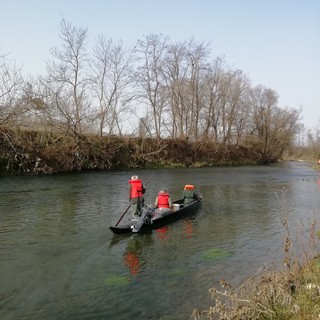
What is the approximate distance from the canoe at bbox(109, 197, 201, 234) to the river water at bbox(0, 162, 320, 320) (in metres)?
0.30

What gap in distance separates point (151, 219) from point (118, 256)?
3.24 meters

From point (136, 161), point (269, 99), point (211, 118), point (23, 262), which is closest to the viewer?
point (23, 262)

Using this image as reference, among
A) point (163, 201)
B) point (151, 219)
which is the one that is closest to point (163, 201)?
point (163, 201)

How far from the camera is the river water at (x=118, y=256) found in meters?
7.13

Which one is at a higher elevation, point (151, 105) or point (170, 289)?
point (151, 105)

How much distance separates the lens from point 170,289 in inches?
311

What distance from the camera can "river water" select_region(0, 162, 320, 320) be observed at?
7133 mm

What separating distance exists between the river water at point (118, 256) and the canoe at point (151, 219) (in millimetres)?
297

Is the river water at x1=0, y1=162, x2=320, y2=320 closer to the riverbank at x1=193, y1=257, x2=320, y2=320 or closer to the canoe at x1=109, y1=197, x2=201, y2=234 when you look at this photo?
the canoe at x1=109, y1=197, x2=201, y2=234

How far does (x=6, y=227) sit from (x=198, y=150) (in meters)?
40.3

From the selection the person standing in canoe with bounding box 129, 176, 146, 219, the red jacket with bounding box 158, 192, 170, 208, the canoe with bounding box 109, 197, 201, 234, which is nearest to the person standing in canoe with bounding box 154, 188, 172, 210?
the red jacket with bounding box 158, 192, 170, 208

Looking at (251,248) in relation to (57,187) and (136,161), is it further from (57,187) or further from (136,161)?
(136,161)

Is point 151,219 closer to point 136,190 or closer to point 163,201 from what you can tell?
point 136,190

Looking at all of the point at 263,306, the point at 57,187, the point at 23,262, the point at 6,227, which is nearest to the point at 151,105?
the point at 57,187
